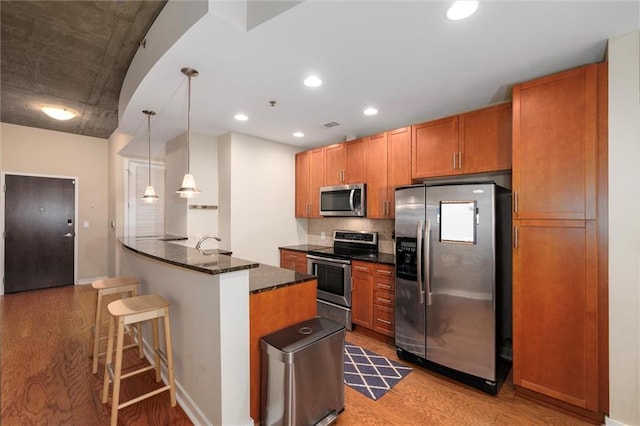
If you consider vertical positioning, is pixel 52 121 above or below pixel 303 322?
above

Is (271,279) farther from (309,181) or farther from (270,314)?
(309,181)

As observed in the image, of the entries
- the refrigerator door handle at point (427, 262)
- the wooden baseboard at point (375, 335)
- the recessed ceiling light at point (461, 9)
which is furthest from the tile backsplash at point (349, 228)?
the recessed ceiling light at point (461, 9)

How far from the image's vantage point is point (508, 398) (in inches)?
87.6

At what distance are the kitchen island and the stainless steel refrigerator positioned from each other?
1.07m

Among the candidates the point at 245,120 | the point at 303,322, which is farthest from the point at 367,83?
the point at 303,322

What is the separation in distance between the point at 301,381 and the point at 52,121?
19.1 ft

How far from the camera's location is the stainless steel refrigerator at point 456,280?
2.28 m

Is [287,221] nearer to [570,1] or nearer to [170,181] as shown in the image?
[170,181]

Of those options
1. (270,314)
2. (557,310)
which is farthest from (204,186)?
(557,310)

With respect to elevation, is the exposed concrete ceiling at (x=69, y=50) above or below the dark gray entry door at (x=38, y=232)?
above

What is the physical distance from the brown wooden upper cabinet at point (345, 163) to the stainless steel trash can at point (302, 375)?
7.34 ft

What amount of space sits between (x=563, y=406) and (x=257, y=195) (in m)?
3.77

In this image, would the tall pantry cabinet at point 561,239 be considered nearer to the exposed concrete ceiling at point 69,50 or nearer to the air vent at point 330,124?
the air vent at point 330,124

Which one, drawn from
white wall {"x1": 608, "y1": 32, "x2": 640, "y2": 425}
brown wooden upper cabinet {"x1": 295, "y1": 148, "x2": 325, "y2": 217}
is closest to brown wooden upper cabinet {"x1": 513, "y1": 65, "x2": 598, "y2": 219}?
white wall {"x1": 608, "y1": 32, "x2": 640, "y2": 425}
